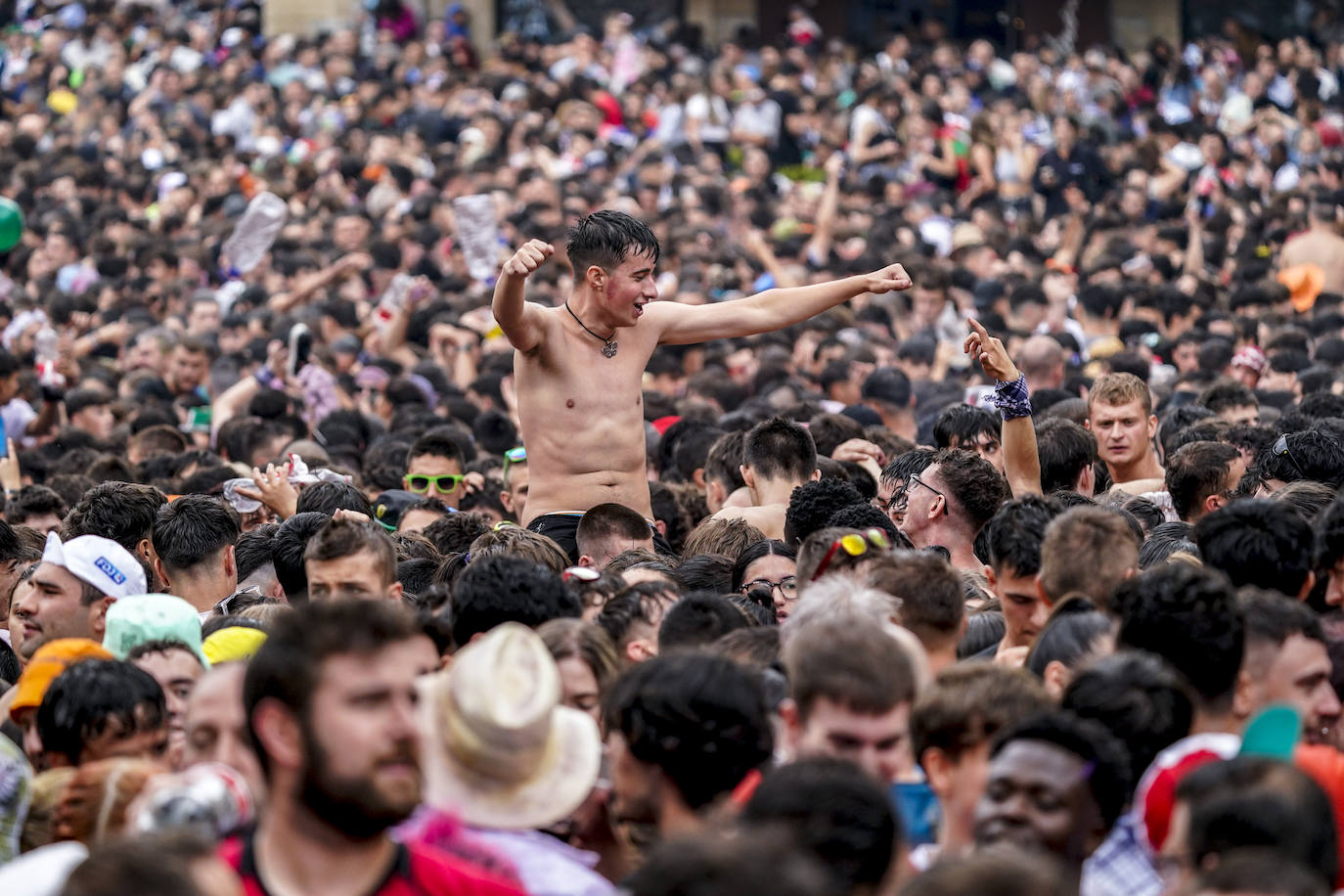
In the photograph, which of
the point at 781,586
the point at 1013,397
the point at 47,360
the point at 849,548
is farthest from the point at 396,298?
the point at 849,548

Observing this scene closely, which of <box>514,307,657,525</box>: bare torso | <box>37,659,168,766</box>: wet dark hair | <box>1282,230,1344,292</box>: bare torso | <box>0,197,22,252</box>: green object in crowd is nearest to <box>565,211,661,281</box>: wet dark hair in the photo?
<box>514,307,657,525</box>: bare torso

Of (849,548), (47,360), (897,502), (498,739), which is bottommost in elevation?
(47,360)

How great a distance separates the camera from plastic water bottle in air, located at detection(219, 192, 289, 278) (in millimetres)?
16766

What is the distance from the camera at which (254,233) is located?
16922 mm

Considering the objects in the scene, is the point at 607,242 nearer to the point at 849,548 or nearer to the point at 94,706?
the point at 849,548

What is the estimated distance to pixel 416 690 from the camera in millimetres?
3488

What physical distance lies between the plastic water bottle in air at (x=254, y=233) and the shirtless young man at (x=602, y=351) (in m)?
9.83

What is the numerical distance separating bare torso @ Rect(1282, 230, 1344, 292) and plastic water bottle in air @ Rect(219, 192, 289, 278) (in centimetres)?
844

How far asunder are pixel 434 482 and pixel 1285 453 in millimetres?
3955

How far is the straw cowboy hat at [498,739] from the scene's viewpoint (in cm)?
344

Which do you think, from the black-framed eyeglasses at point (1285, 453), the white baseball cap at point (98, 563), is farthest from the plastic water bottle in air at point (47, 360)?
the black-framed eyeglasses at point (1285, 453)

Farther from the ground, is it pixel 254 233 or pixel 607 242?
pixel 607 242

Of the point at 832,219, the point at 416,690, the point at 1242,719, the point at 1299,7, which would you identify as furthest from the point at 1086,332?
the point at 1299,7

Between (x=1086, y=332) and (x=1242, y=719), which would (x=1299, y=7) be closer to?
(x=1086, y=332)
